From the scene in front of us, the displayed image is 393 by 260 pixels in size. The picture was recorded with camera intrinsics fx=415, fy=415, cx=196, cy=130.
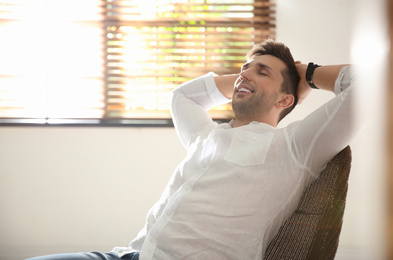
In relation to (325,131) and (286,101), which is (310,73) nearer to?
(286,101)

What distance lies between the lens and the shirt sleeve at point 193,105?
1.63 meters

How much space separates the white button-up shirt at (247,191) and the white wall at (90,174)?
1130 mm

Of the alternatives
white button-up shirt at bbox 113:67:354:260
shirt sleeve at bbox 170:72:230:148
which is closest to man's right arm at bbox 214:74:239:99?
shirt sleeve at bbox 170:72:230:148

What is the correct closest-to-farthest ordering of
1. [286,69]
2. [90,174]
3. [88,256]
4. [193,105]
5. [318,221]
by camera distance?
[318,221]
[88,256]
[286,69]
[193,105]
[90,174]

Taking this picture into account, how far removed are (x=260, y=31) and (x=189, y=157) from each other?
1346mm

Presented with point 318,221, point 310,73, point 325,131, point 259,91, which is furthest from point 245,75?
point 318,221

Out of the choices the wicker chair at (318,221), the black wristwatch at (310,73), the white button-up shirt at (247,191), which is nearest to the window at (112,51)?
the black wristwatch at (310,73)

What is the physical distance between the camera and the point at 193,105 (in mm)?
1716

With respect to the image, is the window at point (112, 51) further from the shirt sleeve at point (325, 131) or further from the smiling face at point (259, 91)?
the shirt sleeve at point (325, 131)

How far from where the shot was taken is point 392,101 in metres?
0.15

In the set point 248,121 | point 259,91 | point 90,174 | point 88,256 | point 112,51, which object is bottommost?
point 90,174

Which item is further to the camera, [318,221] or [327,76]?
[327,76]

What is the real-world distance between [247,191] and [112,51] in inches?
64.1

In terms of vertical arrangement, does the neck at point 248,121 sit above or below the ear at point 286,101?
below
